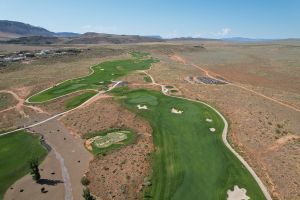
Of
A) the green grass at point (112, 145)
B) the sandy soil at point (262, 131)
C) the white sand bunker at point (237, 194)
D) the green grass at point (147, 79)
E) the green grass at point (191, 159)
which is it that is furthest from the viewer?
the green grass at point (147, 79)

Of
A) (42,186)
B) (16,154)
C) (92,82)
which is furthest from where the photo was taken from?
(92,82)

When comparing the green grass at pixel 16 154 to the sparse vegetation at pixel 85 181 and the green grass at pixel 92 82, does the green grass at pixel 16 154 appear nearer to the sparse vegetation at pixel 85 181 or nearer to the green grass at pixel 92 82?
the sparse vegetation at pixel 85 181

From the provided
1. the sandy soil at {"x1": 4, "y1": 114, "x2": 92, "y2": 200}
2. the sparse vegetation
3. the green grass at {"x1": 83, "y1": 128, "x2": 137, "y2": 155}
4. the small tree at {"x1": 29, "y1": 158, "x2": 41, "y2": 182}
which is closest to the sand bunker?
the green grass at {"x1": 83, "y1": 128, "x2": 137, "y2": 155}

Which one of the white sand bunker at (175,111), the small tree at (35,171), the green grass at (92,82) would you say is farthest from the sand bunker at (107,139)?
the green grass at (92,82)

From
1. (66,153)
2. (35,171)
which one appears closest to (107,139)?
(66,153)

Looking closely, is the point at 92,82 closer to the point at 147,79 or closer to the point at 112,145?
the point at 147,79

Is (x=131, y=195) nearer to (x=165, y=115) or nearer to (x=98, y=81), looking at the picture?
(x=165, y=115)
